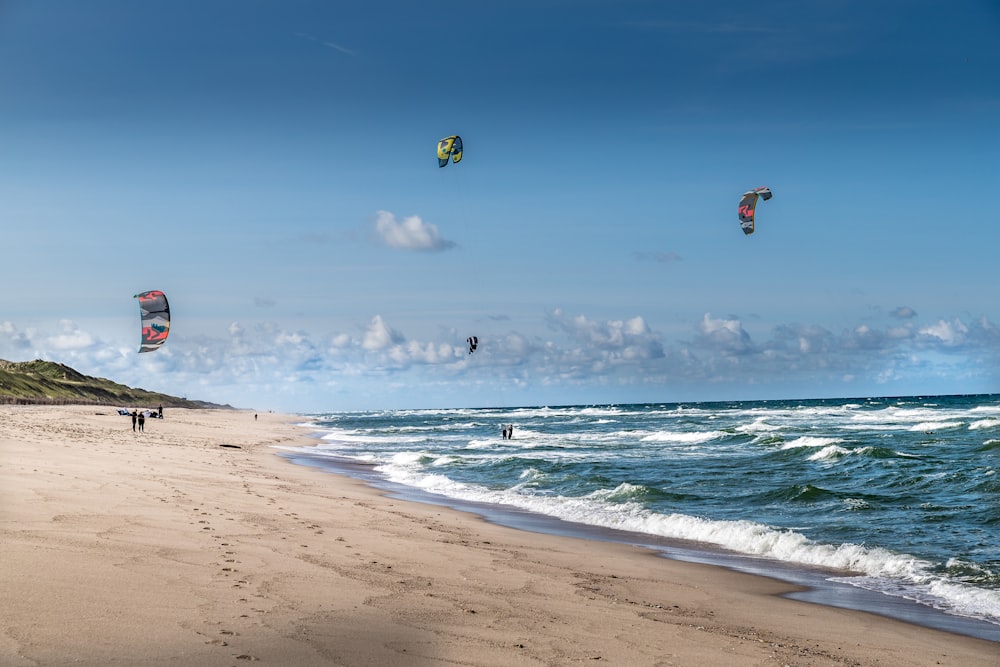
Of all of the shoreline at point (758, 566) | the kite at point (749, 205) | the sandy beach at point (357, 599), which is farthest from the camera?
the kite at point (749, 205)

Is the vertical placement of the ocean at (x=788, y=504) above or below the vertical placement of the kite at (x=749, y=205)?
below

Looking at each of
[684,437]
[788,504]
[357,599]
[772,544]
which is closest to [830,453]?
[788,504]

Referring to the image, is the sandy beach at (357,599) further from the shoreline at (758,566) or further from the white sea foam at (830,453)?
the white sea foam at (830,453)

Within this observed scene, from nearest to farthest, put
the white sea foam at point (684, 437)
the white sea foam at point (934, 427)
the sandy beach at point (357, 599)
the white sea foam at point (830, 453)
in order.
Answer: the sandy beach at point (357, 599)
the white sea foam at point (830, 453)
the white sea foam at point (684, 437)
the white sea foam at point (934, 427)

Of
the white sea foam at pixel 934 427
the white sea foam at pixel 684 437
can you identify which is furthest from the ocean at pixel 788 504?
the white sea foam at pixel 934 427

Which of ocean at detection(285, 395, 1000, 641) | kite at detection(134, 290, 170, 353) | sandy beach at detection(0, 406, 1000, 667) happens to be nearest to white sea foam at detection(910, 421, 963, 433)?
ocean at detection(285, 395, 1000, 641)

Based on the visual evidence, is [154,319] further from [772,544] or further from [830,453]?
[830,453]

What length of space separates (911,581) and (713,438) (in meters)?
35.0

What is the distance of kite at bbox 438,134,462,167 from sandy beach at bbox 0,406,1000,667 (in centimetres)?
2035

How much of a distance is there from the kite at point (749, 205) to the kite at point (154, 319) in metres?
21.8

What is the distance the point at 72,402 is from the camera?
97438mm

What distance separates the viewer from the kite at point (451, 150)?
32125 millimetres

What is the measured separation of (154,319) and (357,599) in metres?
11.1

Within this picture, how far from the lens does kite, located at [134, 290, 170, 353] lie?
16.9 metres
